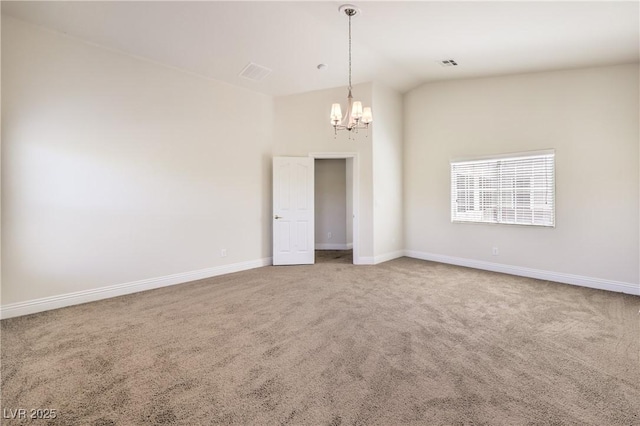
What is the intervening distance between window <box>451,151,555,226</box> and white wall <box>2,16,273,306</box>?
13.2ft

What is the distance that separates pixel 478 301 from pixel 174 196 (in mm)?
4512

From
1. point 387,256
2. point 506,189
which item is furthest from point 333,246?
point 506,189

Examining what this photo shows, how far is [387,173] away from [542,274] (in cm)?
313

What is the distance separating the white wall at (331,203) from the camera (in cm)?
773

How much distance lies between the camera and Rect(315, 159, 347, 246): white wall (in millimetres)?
7730

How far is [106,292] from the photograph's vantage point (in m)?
3.84

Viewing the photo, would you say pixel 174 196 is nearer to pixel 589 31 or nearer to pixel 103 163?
pixel 103 163

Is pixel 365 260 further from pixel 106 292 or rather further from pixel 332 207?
pixel 106 292

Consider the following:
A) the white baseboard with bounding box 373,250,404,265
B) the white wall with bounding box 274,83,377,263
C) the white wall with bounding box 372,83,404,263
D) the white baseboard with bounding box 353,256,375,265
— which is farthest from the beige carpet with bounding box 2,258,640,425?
the white wall with bounding box 372,83,404,263

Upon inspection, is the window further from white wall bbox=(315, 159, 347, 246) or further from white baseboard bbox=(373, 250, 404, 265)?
white wall bbox=(315, 159, 347, 246)

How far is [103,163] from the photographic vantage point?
3799mm

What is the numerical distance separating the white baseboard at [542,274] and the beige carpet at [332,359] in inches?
10.4

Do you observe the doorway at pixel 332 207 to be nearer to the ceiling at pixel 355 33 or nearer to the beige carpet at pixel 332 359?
the ceiling at pixel 355 33

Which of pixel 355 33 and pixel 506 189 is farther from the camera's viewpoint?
pixel 506 189
